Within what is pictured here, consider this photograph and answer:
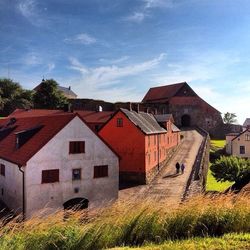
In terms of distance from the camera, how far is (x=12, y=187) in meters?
26.0

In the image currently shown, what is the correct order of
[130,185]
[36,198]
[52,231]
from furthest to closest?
[130,185] < [36,198] < [52,231]

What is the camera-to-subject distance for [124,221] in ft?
25.3

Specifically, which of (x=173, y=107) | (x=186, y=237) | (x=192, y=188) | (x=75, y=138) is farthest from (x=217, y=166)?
(x=173, y=107)

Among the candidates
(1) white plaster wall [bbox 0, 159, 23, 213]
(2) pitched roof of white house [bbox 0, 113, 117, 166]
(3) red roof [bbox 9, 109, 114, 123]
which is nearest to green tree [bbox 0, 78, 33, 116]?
(3) red roof [bbox 9, 109, 114, 123]

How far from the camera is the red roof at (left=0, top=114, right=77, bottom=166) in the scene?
83.2ft

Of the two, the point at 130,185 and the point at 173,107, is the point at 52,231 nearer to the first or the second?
the point at 130,185

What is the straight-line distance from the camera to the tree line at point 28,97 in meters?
69.4

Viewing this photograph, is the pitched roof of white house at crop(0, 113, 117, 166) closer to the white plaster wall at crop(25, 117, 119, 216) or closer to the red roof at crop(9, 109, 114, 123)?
the white plaster wall at crop(25, 117, 119, 216)

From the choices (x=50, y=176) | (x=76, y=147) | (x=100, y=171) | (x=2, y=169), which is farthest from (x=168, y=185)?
(x=2, y=169)

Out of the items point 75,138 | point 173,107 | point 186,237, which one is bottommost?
point 186,237

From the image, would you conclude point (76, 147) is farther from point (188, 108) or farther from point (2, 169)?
point (188, 108)

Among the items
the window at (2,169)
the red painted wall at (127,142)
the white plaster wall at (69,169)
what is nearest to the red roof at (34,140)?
the white plaster wall at (69,169)

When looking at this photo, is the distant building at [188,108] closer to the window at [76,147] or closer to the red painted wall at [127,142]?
the red painted wall at [127,142]

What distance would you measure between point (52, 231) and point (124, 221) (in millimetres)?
1595
